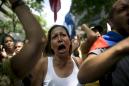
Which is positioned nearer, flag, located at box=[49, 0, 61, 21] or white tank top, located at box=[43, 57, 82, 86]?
white tank top, located at box=[43, 57, 82, 86]

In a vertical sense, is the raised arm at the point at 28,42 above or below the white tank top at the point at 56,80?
above

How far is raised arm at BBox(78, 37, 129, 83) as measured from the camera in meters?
2.75

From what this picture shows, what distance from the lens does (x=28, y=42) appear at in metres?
2.95

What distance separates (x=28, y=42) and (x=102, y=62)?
1.58ft

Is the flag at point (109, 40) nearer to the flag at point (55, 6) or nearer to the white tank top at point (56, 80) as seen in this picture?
the white tank top at point (56, 80)

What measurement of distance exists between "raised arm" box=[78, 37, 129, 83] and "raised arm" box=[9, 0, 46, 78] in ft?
1.05

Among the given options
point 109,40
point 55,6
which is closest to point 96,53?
point 109,40

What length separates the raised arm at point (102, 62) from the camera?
2750 mm

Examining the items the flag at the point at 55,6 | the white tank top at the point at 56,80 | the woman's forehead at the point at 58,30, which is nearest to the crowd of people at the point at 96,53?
the white tank top at the point at 56,80

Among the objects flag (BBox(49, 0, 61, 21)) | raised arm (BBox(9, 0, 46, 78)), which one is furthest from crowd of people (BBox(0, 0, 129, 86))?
flag (BBox(49, 0, 61, 21))

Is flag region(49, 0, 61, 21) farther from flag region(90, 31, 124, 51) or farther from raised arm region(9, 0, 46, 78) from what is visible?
raised arm region(9, 0, 46, 78)

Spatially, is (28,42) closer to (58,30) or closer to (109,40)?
(109,40)

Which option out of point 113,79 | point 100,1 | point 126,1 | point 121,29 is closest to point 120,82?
point 113,79

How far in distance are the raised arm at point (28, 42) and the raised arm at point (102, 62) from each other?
1.05ft
